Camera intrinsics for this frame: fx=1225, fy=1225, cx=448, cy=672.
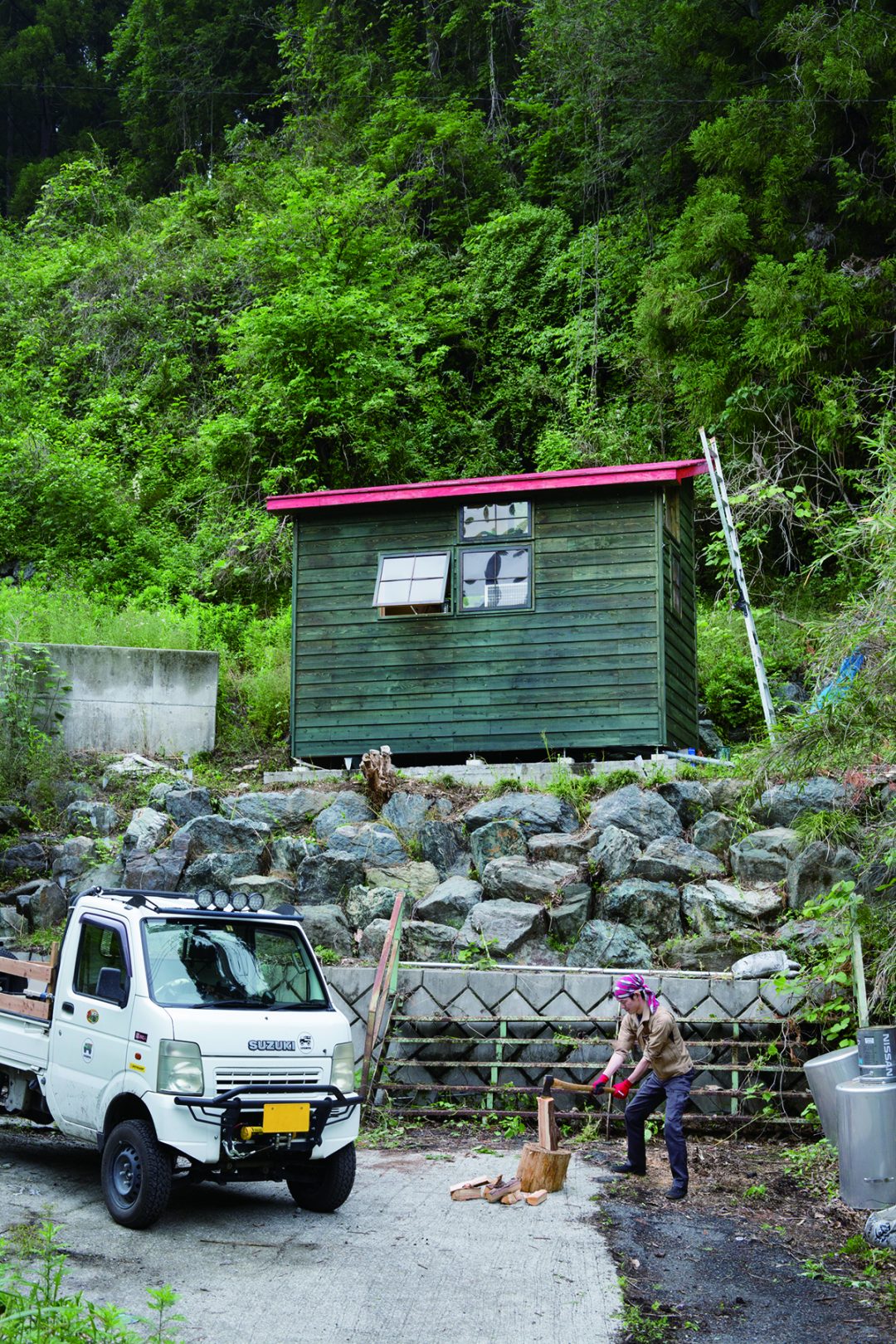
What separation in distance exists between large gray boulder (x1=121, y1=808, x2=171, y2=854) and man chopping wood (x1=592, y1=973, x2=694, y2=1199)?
657cm

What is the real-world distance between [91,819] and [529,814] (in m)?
5.14

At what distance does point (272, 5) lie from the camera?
35.9m

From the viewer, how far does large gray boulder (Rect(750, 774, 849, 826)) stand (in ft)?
39.3

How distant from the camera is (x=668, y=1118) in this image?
25.5 ft

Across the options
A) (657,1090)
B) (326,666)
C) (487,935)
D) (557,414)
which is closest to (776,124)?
(557,414)

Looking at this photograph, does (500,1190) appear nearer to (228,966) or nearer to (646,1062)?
(646,1062)

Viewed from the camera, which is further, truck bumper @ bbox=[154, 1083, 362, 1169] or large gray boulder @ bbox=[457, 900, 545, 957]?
large gray boulder @ bbox=[457, 900, 545, 957]

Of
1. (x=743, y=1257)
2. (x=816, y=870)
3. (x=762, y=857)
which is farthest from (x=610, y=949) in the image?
(x=743, y=1257)

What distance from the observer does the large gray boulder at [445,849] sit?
1273cm

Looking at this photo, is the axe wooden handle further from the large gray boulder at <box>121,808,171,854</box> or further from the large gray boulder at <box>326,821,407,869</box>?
the large gray boulder at <box>121,808,171,854</box>

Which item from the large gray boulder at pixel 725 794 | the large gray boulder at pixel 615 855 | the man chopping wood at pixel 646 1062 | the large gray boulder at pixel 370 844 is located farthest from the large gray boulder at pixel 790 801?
the man chopping wood at pixel 646 1062

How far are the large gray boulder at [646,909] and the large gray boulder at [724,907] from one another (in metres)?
0.12

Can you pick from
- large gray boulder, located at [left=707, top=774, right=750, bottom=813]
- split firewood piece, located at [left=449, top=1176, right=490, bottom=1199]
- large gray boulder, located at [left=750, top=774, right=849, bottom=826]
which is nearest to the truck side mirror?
split firewood piece, located at [left=449, top=1176, right=490, bottom=1199]

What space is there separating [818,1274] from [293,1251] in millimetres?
2649
